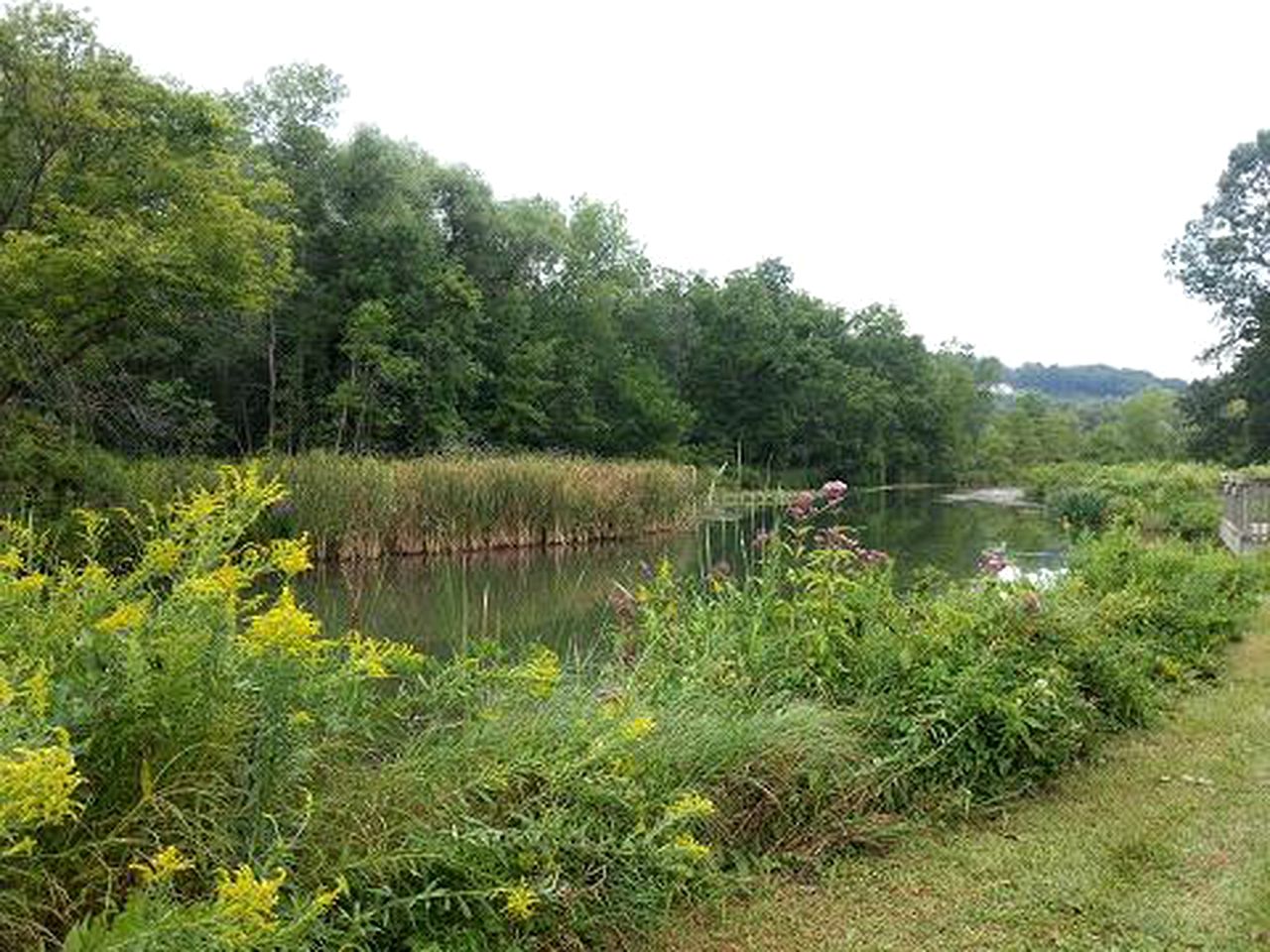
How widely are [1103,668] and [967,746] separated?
1.27 meters

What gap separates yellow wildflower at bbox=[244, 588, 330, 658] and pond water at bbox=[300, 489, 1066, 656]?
65.5 inches

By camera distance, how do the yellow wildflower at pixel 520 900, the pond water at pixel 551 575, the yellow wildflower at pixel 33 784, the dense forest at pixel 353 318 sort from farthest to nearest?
1. the dense forest at pixel 353 318
2. the pond water at pixel 551 575
3. the yellow wildflower at pixel 520 900
4. the yellow wildflower at pixel 33 784

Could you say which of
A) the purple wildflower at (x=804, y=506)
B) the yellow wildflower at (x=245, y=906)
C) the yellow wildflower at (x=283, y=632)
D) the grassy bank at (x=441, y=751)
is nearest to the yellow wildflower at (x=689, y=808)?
the grassy bank at (x=441, y=751)

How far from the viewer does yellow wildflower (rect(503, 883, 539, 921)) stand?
2580 millimetres

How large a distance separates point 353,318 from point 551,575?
2029 centimetres

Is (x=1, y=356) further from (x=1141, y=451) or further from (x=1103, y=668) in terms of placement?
(x=1141, y=451)

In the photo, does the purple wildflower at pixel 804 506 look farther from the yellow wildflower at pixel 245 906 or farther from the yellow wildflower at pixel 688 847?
the yellow wildflower at pixel 245 906

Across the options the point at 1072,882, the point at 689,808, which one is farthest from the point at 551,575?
the point at 689,808

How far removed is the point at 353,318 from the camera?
3531 centimetres

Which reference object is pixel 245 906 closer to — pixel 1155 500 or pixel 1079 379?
pixel 1155 500

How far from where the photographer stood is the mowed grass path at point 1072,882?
10.7 ft

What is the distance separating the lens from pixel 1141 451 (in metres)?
75.4

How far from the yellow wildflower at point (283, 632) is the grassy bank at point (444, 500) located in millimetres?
14071

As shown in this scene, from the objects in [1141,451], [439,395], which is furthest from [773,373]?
[1141,451]
